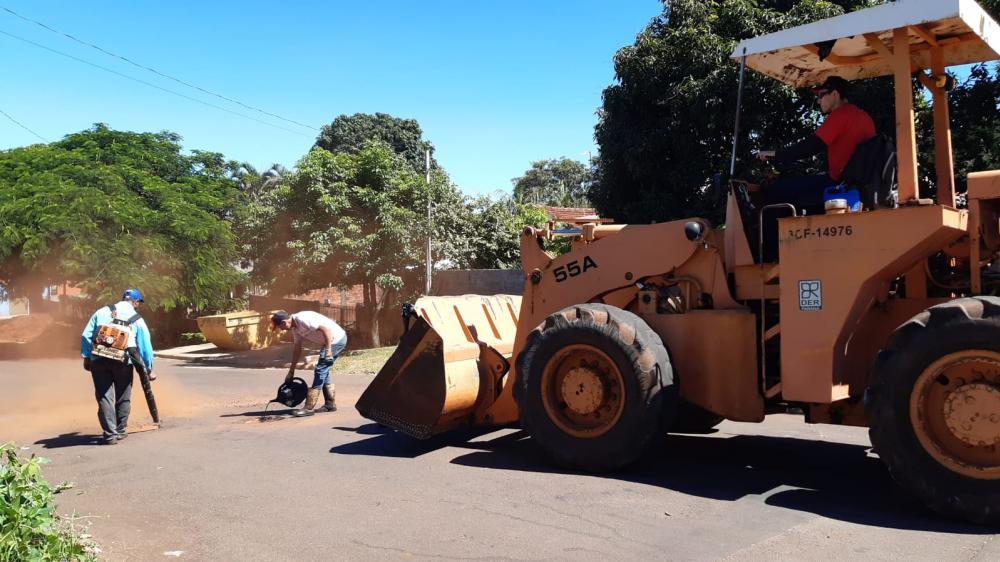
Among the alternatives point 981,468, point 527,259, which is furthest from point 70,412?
point 981,468

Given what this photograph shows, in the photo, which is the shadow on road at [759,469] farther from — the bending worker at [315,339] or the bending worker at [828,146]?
the bending worker at [828,146]

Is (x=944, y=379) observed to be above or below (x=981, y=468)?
above

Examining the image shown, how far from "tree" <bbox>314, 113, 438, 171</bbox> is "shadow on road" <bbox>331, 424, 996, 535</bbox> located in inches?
1257

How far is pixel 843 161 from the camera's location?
5664 mm

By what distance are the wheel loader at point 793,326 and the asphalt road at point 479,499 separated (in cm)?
39

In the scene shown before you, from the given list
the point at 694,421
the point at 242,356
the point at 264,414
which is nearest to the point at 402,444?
the point at 694,421

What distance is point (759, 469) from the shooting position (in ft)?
20.6

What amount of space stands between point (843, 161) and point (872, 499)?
2356 millimetres

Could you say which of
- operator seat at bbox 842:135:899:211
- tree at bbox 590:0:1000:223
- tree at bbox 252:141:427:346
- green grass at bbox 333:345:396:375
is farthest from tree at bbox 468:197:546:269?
operator seat at bbox 842:135:899:211

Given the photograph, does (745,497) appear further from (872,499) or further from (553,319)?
(553,319)

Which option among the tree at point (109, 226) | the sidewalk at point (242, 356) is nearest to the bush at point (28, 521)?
the sidewalk at point (242, 356)

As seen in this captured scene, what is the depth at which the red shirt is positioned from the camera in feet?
18.4

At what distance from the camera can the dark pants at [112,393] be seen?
331 inches

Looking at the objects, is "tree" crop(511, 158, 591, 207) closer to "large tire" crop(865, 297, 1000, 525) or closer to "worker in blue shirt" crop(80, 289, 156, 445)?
"worker in blue shirt" crop(80, 289, 156, 445)
